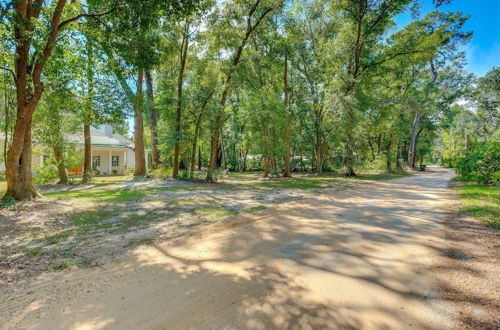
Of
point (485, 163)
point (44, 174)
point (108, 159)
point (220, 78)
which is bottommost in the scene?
point (44, 174)

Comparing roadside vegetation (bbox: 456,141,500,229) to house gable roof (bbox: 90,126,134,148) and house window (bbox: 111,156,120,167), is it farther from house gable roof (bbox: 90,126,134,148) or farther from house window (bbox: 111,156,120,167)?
house window (bbox: 111,156,120,167)

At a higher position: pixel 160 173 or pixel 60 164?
pixel 60 164

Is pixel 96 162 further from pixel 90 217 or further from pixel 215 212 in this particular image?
pixel 215 212

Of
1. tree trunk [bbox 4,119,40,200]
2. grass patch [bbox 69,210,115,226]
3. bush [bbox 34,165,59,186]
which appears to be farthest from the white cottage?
grass patch [bbox 69,210,115,226]

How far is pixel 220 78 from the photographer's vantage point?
14.7m

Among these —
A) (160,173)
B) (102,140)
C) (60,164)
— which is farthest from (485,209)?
(102,140)

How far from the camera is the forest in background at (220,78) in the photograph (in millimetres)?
7469

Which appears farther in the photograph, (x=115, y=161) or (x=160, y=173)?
(x=115, y=161)

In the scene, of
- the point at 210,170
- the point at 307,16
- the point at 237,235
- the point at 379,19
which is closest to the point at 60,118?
the point at 210,170

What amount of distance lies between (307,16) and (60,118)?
18744mm

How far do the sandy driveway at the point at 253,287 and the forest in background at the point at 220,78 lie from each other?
6093mm

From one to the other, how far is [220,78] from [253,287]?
Result: 45.0ft

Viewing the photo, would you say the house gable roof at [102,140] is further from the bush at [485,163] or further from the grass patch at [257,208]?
the bush at [485,163]

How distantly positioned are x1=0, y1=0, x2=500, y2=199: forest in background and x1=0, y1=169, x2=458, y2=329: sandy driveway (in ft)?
20.0
